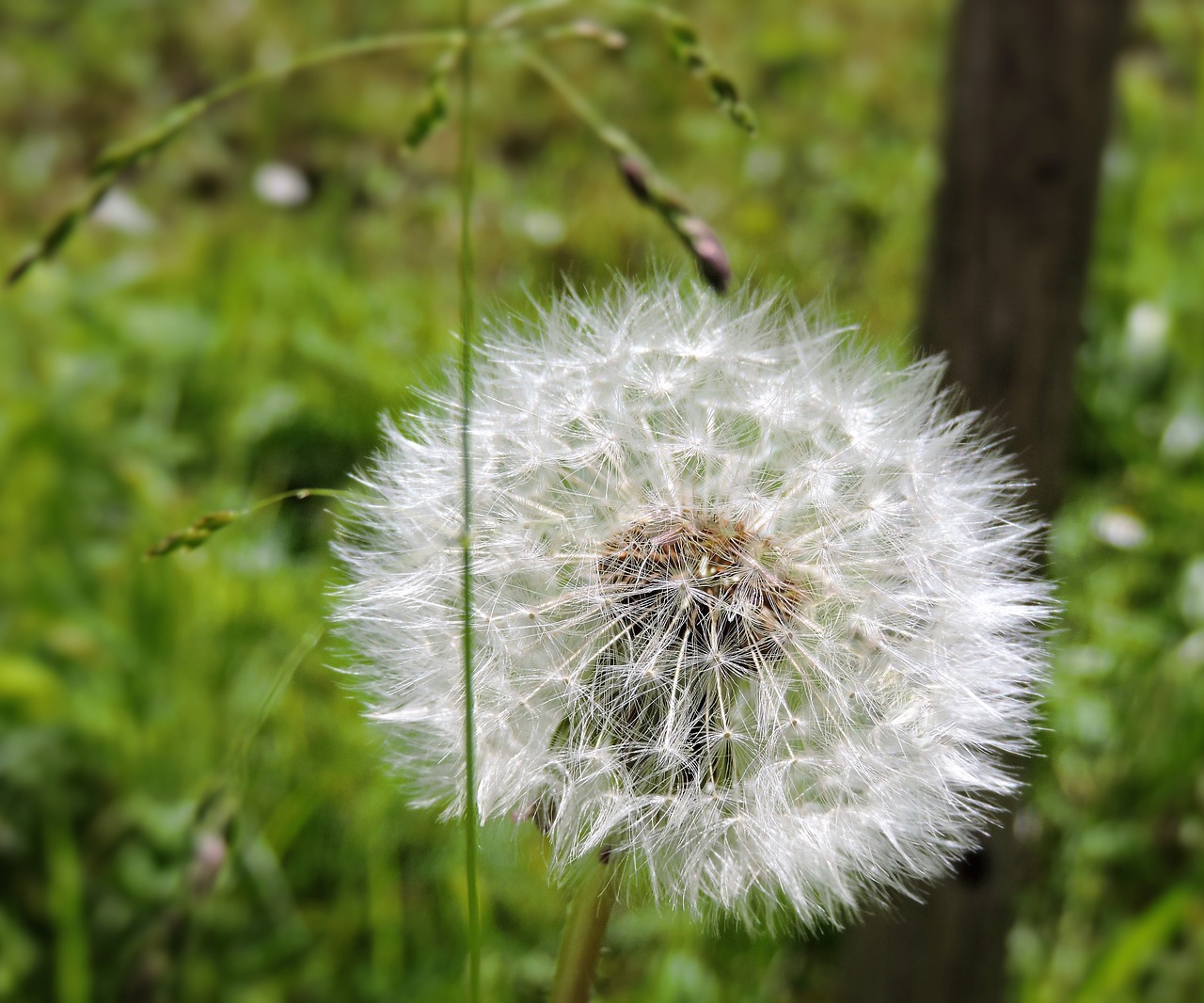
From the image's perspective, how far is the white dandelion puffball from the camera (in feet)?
3.40

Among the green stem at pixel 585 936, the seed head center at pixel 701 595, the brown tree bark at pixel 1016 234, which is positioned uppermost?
the brown tree bark at pixel 1016 234

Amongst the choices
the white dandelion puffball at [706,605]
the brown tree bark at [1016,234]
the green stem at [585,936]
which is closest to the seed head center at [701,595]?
the white dandelion puffball at [706,605]

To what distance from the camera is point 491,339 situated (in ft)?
3.99

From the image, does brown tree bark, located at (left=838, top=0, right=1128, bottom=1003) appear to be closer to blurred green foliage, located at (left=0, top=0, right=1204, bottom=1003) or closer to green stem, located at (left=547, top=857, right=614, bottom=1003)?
blurred green foliage, located at (left=0, top=0, right=1204, bottom=1003)

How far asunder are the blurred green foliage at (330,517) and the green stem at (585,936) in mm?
235

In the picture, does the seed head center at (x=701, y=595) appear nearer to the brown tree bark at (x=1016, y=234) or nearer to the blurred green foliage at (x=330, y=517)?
the blurred green foliage at (x=330, y=517)

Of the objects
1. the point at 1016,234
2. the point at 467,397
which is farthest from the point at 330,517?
the point at 467,397

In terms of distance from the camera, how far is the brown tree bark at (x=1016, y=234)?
1.80 meters

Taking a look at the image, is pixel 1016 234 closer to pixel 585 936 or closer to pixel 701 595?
pixel 701 595

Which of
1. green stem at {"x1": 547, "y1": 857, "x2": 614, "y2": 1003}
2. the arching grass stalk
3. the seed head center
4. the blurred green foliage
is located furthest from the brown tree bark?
the arching grass stalk

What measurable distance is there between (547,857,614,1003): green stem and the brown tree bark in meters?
0.95

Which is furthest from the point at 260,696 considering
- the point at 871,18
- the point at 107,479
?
the point at 871,18

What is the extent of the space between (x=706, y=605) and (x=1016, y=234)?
41.0 inches

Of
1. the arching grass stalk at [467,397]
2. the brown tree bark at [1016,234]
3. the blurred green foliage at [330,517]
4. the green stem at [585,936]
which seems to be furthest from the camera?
the blurred green foliage at [330,517]
